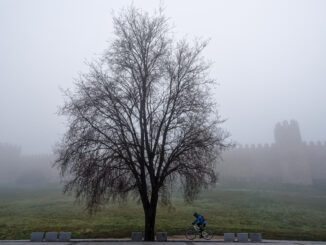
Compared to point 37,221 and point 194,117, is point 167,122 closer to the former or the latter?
point 194,117

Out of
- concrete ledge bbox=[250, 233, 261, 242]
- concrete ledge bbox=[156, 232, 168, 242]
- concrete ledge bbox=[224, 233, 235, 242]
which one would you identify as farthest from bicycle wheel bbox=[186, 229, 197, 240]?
concrete ledge bbox=[250, 233, 261, 242]

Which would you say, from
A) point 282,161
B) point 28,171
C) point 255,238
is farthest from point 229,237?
point 28,171

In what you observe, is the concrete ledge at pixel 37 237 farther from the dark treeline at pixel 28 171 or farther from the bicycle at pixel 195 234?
the dark treeline at pixel 28 171

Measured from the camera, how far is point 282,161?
7219 centimetres

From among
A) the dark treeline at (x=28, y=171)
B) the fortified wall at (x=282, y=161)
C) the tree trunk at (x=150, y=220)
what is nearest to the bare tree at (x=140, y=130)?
the tree trunk at (x=150, y=220)

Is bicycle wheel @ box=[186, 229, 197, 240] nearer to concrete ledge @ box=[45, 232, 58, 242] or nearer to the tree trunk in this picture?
the tree trunk

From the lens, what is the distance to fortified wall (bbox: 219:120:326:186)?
227ft

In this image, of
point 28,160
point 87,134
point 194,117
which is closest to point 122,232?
point 87,134

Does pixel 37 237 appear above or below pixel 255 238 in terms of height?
above

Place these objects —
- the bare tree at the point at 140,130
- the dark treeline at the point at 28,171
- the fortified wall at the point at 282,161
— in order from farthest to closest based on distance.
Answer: the dark treeline at the point at 28,171 < the fortified wall at the point at 282,161 < the bare tree at the point at 140,130

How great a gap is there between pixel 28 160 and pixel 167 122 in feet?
340

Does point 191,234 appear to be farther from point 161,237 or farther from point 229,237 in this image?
point 229,237

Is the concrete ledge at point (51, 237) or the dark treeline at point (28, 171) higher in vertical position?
the dark treeline at point (28, 171)

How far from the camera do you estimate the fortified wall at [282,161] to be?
227 ft
